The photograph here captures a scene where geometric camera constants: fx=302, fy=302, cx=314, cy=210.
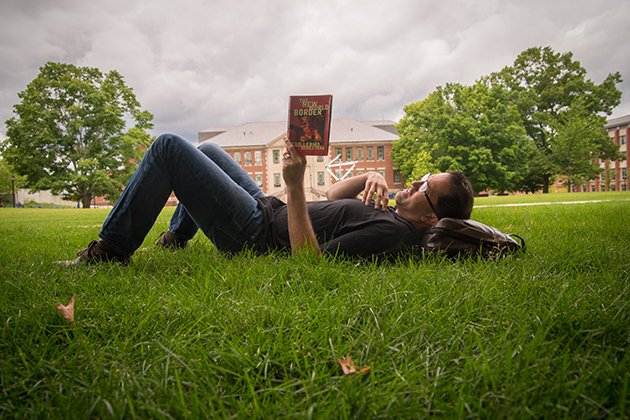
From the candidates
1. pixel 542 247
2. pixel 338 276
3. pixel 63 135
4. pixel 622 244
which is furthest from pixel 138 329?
pixel 63 135

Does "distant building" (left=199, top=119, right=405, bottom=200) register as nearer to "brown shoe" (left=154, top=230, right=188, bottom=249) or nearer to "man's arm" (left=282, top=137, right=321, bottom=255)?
"brown shoe" (left=154, top=230, right=188, bottom=249)

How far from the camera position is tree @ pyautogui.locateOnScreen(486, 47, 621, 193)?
105 feet

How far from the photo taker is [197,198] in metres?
2.04

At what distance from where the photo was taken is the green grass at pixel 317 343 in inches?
30.1

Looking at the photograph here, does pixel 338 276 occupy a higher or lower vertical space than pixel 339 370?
higher

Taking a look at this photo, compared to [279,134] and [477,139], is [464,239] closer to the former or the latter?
[477,139]

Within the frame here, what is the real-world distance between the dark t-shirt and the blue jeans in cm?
13

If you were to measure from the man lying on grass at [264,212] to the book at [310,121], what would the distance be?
0.30 ft

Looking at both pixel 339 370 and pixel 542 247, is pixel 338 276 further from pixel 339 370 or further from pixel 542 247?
pixel 542 247

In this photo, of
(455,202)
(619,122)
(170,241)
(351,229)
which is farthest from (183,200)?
(619,122)

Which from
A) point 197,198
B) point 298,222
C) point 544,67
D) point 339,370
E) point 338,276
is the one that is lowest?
point 339,370

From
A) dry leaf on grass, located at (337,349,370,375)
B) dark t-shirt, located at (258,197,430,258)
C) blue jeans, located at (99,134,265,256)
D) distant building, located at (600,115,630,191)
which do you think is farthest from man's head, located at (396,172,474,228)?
distant building, located at (600,115,630,191)

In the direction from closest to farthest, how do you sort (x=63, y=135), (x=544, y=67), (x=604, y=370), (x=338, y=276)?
(x=604, y=370) < (x=338, y=276) < (x=63, y=135) < (x=544, y=67)

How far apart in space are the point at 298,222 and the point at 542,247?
1929 millimetres
